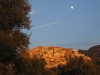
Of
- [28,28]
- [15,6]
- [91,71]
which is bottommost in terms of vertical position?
[91,71]

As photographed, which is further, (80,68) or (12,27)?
(80,68)

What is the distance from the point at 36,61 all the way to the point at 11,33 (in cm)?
1836

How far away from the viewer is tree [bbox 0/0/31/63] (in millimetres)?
14664

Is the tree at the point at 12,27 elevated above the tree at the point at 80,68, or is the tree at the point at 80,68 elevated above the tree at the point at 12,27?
the tree at the point at 12,27

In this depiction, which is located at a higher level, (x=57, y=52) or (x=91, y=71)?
(x=57, y=52)

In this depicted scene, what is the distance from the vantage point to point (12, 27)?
15.7m

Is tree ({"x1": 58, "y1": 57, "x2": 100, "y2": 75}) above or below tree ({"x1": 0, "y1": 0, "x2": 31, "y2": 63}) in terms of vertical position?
below

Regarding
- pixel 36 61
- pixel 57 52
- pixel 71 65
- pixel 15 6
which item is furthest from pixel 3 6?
pixel 57 52

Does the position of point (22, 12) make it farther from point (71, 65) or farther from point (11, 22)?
point (71, 65)

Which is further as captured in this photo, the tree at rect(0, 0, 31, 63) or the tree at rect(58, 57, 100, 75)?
the tree at rect(58, 57, 100, 75)

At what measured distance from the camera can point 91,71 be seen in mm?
38969

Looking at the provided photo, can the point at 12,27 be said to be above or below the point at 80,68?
above

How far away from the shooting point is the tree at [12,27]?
14.7 metres

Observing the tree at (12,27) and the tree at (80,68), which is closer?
the tree at (12,27)
